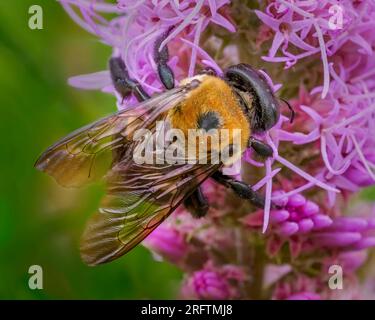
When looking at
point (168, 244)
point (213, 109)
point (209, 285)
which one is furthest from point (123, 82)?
point (209, 285)

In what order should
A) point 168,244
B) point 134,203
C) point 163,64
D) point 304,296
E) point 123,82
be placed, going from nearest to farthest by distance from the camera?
point 134,203 → point 163,64 → point 123,82 → point 304,296 → point 168,244

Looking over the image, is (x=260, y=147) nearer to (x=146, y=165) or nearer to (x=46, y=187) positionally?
(x=146, y=165)

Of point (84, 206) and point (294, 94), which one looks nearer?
point (294, 94)

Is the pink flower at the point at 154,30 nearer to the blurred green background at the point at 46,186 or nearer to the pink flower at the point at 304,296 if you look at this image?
the blurred green background at the point at 46,186

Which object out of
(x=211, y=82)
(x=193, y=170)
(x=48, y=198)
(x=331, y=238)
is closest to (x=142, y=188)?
(x=193, y=170)

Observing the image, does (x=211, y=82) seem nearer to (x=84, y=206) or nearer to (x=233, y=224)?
(x=233, y=224)
